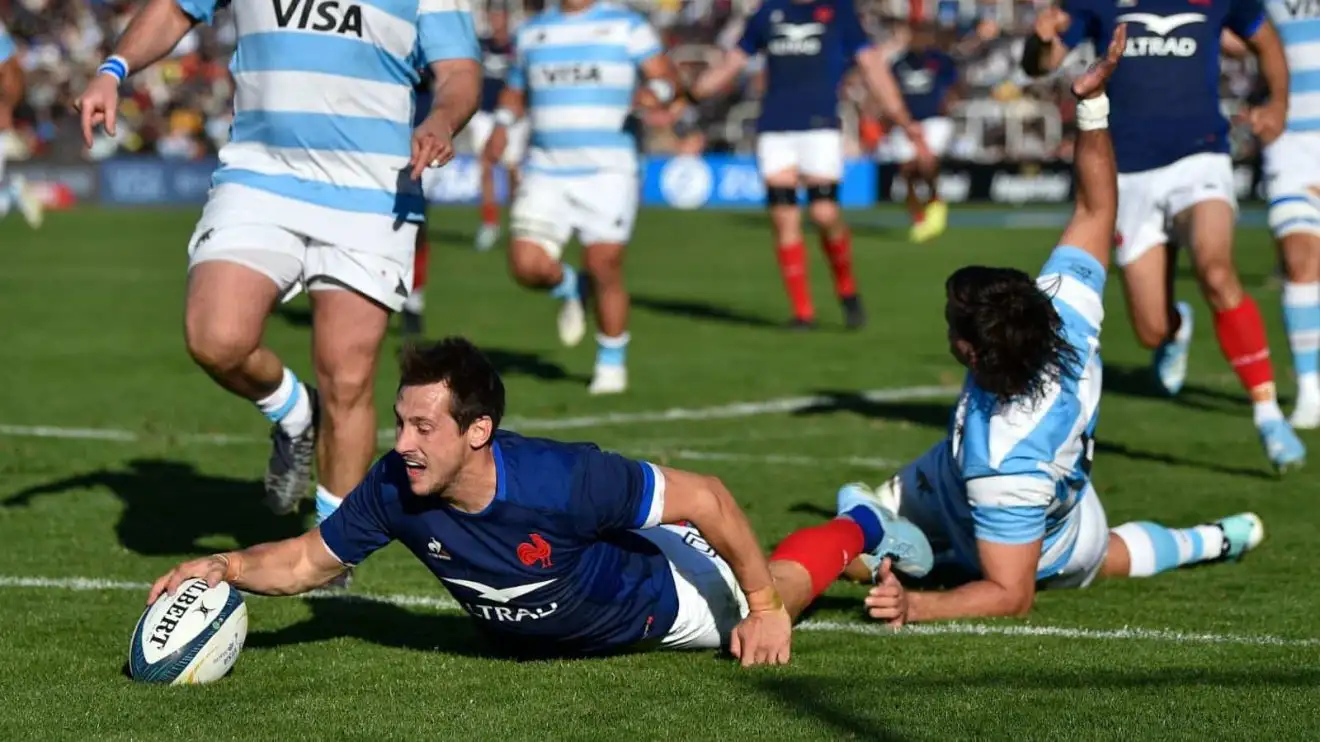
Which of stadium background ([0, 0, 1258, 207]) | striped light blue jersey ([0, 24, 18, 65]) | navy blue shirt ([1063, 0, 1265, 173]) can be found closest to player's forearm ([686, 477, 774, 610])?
navy blue shirt ([1063, 0, 1265, 173])

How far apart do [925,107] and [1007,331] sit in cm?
2729

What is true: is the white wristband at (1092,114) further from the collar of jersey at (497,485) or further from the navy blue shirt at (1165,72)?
the collar of jersey at (497,485)

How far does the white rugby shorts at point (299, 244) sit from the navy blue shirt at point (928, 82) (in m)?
23.6

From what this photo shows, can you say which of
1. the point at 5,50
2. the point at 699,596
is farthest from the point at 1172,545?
the point at 5,50

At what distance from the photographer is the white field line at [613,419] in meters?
9.51

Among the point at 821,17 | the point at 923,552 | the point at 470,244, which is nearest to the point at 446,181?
the point at 470,244

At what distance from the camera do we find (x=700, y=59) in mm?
35688

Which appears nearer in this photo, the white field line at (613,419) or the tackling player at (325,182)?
the tackling player at (325,182)

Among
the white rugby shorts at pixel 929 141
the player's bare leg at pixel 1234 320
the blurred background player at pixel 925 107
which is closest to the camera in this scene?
the player's bare leg at pixel 1234 320

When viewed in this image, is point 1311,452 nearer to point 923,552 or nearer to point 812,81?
point 923,552

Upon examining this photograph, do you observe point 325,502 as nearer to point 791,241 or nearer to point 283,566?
point 283,566

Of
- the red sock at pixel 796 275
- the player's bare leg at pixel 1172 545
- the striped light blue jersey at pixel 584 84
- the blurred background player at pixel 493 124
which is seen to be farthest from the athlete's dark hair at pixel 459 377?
the red sock at pixel 796 275

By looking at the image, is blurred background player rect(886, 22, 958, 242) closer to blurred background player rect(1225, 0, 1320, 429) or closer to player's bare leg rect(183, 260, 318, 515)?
blurred background player rect(1225, 0, 1320, 429)

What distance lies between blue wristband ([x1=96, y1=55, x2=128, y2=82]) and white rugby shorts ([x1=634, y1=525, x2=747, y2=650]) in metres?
2.32
